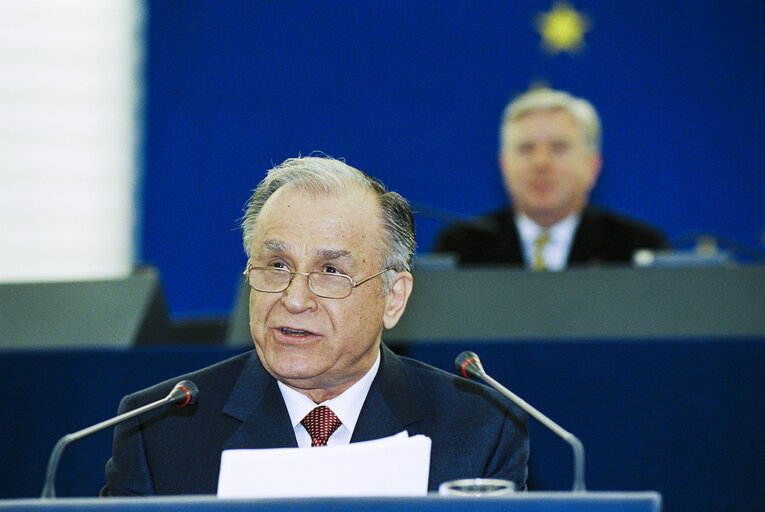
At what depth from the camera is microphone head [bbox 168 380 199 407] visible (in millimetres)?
1535

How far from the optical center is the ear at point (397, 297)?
1928 millimetres

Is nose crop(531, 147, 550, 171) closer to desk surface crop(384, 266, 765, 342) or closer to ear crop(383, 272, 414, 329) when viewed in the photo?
desk surface crop(384, 266, 765, 342)

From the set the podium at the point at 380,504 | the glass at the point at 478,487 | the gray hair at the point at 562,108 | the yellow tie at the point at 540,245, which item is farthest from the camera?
the gray hair at the point at 562,108

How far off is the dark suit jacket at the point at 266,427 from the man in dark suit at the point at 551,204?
2174mm

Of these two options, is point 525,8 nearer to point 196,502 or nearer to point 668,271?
point 668,271

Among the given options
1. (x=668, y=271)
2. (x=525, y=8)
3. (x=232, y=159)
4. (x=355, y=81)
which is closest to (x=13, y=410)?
(x=668, y=271)

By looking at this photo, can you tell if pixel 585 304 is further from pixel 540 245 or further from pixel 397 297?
pixel 540 245

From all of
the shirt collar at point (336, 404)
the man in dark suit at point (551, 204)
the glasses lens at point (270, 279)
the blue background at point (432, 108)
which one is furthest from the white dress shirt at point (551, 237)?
the glasses lens at point (270, 279)

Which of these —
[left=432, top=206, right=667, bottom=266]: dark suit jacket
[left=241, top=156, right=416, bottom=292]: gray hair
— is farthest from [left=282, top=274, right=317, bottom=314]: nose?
[left=432, top=206, right=667, bottom=266]: dark suit jacket

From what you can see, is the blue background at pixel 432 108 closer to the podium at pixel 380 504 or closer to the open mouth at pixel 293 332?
the open mouth at pixel 293 332

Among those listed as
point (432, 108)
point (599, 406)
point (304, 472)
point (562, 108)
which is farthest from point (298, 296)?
point (432, 108)

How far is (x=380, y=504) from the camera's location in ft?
3.74

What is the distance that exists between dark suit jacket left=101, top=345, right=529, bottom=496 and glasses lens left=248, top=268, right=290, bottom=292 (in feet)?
0.71

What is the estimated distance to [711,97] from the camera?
525 cm
